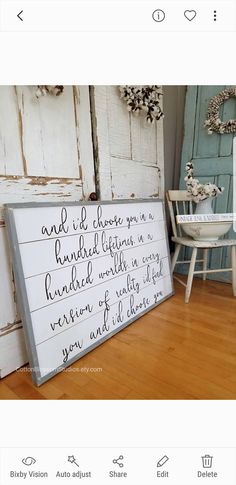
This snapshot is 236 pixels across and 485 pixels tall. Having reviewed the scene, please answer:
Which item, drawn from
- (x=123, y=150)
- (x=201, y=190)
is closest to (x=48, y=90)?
(x=123, y=150)

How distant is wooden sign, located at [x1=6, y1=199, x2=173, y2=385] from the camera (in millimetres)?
767

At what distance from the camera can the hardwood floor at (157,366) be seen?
0.73 meters

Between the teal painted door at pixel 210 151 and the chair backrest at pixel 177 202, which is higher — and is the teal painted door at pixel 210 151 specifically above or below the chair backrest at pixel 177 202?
above

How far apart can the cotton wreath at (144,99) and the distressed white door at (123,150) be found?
4 centimetres

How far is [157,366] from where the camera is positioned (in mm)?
841

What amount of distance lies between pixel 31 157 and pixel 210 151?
1.18 meters
